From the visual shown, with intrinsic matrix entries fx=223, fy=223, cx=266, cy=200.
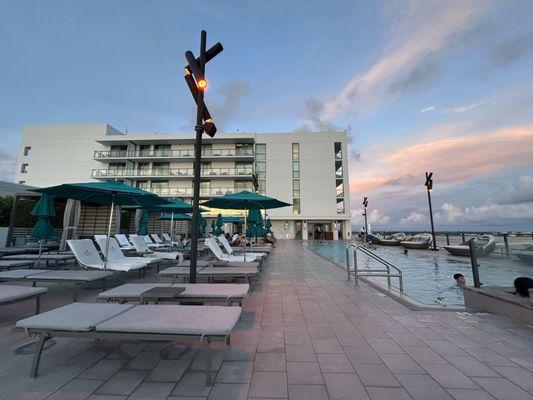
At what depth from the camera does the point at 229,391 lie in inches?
66.8

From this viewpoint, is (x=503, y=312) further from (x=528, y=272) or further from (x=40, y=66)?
(x=40, y=66)

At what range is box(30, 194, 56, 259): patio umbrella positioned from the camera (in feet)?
22.2

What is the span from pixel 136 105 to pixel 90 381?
77.2 ft

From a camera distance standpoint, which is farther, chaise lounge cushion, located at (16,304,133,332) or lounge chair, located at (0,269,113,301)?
lounge chair, located at (0,269,113,301)

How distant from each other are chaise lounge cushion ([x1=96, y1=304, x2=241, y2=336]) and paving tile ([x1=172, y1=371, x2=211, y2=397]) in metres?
0.38

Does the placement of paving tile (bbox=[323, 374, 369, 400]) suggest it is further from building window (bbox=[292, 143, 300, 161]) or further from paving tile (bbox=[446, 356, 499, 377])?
building window (bbox=[292, 143, 300, 161])

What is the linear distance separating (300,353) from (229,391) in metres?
0.91

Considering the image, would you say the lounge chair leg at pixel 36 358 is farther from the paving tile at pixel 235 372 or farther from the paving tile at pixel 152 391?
the paving tile at pixel 235 372

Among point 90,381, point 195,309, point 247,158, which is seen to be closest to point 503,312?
point 195,309

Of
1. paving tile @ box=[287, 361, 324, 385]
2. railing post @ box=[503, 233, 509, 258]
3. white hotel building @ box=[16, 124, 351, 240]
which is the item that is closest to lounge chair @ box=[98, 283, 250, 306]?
paving tile @ box=[287, 361, 324, 385]

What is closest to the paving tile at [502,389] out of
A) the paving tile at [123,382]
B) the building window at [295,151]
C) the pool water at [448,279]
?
the pool water at [448,279]

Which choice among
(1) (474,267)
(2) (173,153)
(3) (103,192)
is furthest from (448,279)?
(2) (173,153)

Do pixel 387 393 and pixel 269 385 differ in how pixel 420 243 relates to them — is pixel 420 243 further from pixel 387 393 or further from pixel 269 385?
pixel 269 385

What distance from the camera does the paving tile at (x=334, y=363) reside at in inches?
79.4
